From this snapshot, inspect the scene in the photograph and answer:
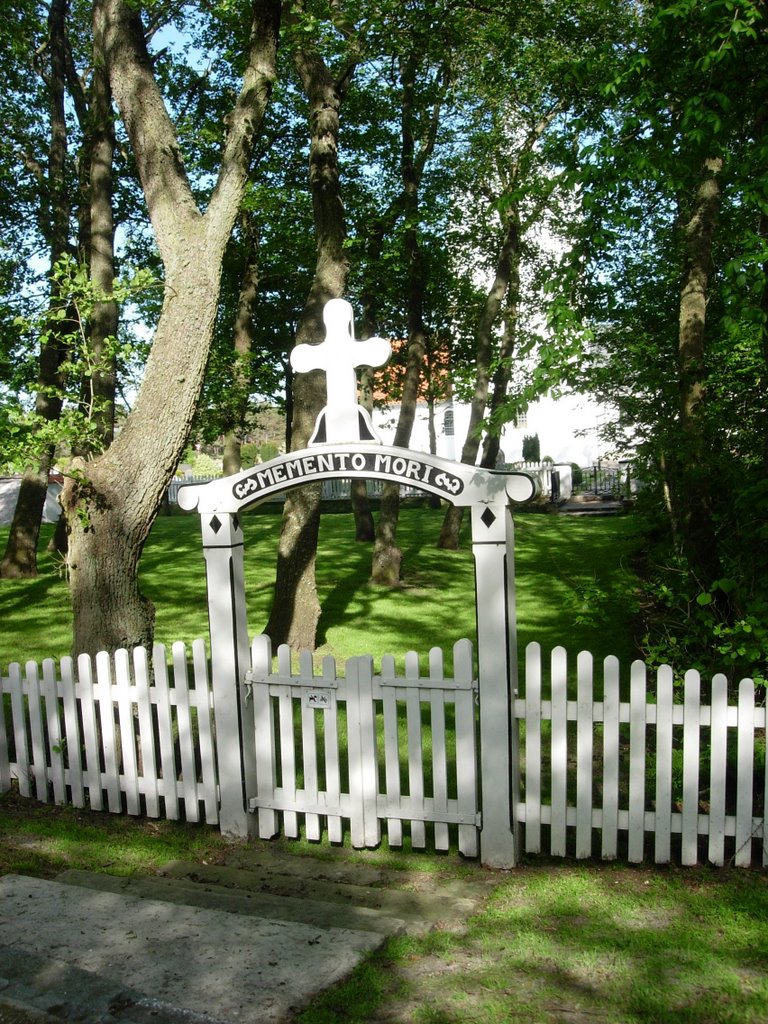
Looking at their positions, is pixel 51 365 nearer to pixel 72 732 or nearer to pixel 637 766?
pixel 72 732

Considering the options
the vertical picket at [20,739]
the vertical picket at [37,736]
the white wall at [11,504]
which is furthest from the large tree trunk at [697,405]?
the white wall at [11,504]

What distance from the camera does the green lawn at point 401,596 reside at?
38.3 ft

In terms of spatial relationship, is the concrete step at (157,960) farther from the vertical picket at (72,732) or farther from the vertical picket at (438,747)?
the vertical picket at (72,732)

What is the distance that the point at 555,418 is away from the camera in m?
48.2

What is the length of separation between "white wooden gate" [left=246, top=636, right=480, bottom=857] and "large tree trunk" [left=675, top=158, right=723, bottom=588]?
3948mm

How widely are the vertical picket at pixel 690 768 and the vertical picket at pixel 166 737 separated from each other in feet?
11.1

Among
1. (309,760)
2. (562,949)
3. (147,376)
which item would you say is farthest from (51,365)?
(562,949)

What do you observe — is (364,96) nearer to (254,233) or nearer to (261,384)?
(254,233)

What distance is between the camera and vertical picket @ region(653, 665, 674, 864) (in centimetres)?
523

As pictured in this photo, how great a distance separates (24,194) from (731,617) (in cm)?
1579

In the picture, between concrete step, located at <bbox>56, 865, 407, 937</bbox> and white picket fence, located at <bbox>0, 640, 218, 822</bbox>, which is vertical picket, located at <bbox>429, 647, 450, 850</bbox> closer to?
concrete step, located at <bbox>56, 865, 407, 937</bbox>

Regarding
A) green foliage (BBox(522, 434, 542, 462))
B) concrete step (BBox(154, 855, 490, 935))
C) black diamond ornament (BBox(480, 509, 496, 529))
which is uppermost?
green foliage (BBox(522, 434, 542, 462))

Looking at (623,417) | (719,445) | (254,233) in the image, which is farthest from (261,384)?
(719,445)

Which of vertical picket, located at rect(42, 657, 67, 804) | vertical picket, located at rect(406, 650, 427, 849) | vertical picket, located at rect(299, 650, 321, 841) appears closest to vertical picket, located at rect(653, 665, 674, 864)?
vertical picket, located at rect(406, 650, 427, 849)
